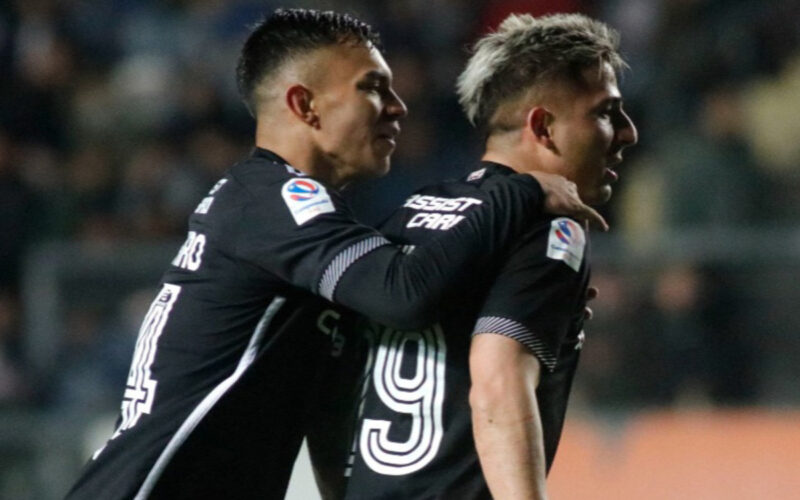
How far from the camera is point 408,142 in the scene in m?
8.91

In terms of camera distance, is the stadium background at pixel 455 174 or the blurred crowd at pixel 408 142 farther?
the blurred crowd at pixel 408 142

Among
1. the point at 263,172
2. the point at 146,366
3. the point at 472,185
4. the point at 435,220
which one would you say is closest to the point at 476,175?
the point at 472,185

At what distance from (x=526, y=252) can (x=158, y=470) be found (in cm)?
101

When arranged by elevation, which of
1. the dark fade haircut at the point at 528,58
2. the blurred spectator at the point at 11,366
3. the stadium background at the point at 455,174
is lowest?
the blurred spectator at the point at 11,366

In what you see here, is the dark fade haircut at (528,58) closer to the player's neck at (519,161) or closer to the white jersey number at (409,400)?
the player's neck at (519,161)

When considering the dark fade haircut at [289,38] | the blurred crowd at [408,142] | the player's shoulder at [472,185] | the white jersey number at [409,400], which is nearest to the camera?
the white jersey number at [409,400]

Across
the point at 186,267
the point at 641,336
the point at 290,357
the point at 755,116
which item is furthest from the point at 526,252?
the point at 755,116

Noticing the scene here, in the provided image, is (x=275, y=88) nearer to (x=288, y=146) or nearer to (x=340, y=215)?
(x=288, y=146)

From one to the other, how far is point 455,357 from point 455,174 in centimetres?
526

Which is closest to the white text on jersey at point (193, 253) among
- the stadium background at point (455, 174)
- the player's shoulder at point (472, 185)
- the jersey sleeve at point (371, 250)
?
the jersey sleeve at point (371, 250)

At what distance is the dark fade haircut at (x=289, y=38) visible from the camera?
393 cm

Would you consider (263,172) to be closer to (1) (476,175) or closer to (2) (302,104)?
(2) (302,104)

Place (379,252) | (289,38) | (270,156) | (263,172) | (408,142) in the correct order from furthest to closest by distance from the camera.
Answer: (408,142) → (289,38) → (270,156) → (263,172) → (379,252)

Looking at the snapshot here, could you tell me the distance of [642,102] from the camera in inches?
363
